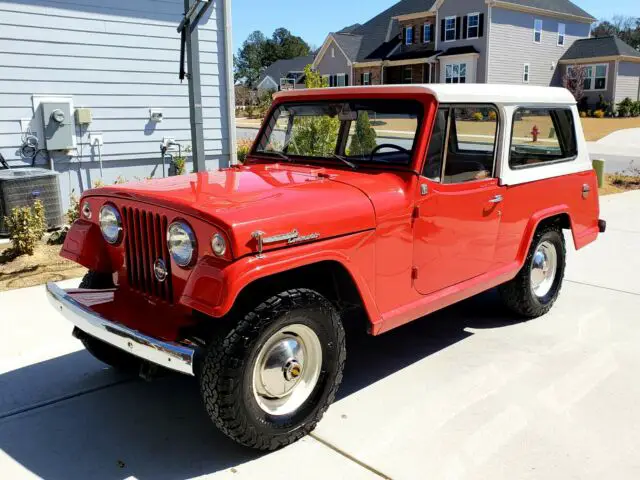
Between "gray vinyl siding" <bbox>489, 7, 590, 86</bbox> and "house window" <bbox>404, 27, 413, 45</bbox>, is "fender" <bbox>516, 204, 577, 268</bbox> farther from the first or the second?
"house window" <bbox>404, 27, 413, 45</bbox>

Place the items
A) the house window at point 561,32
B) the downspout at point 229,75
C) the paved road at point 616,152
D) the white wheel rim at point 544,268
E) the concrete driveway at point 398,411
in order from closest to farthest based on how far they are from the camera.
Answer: the concrete driveway at point 398,411, the white wheel rim at point 544,268, the downspout at point 229,75, the paved road at point 616,152, the house window at point 561,32

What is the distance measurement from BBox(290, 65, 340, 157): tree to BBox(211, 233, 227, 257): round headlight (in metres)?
1.56

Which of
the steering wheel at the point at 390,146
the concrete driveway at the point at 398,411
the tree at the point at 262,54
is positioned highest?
the tree at the point at 262,54

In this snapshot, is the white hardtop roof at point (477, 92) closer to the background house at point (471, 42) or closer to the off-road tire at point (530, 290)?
the off-road tire at point (530, 290)

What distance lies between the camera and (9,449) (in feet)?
10.1

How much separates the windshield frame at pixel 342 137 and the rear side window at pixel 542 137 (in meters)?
0.95

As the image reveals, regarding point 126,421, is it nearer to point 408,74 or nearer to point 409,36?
point 408,74

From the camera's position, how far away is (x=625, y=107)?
3444cm

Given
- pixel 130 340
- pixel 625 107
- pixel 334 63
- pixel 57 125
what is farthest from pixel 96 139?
pixel 334 63

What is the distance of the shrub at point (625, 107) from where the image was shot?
34406mm

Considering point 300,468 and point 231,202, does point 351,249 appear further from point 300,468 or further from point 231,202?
point 300,468

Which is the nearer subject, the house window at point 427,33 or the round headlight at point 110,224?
the round headlight at point 110,224

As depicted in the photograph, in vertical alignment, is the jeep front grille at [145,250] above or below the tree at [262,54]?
below

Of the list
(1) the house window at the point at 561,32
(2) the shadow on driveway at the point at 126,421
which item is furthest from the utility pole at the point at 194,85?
(1) the house window at the point at 561,32
